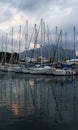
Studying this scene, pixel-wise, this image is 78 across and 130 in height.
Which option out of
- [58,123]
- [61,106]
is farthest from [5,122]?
[61,106]

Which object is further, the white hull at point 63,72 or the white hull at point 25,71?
the white hull at point 25,71

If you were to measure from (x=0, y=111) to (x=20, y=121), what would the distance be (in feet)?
11.4

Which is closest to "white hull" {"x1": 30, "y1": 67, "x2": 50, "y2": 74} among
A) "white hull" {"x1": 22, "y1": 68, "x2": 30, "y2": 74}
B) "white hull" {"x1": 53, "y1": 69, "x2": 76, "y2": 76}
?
"white hull" {"x1": 22, "y1": 68, "x2": 30, "y2": 74}

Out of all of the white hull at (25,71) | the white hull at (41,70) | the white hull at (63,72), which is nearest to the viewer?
the white hull at (63,72)

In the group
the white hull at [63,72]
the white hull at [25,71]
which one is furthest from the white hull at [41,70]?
the white hull at [63,72]

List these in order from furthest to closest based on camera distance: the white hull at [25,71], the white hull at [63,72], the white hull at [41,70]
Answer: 1. the white hull at [25,71]
2. the white hull at [41,70]
3. the white hull at [63,72]

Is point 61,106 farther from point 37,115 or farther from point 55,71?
point 55,71

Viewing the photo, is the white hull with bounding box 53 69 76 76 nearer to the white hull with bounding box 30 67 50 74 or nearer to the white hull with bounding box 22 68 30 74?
the white hull with bounding box 30 67 50 74

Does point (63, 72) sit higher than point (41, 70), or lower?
lower

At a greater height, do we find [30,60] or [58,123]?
[30,60]

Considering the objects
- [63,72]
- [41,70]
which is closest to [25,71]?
[41,70]

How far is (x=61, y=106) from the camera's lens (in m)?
20.8

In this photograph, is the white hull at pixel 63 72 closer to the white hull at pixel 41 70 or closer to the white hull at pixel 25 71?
the white hull at pixel 41 70

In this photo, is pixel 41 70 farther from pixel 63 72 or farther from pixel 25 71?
pixel 25 71
